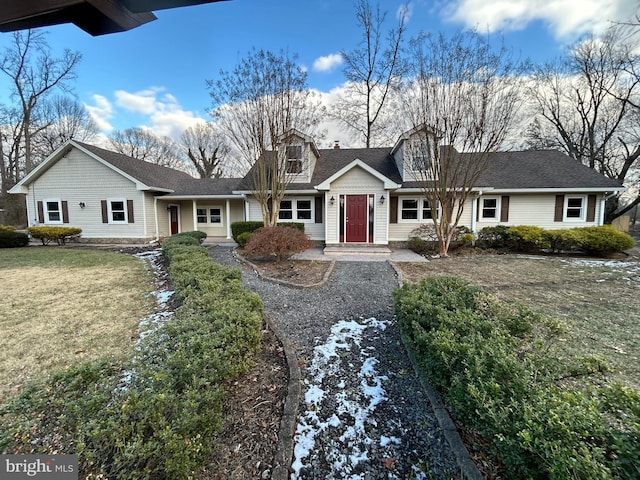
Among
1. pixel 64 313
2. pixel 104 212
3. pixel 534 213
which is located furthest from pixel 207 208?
pixel 534 213

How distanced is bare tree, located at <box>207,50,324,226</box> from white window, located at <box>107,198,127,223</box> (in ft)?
25.9

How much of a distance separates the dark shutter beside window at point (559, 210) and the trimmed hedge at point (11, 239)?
26538 millimetres

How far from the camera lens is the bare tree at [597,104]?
17.9 m

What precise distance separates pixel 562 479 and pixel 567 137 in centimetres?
2940

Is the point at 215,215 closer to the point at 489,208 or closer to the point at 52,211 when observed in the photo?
the point at 52,211

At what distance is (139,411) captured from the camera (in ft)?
5.66

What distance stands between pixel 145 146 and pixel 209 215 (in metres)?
26.1

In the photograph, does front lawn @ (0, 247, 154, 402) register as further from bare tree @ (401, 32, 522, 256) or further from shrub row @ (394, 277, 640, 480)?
bare tree @ (401, 32, 522, 256)

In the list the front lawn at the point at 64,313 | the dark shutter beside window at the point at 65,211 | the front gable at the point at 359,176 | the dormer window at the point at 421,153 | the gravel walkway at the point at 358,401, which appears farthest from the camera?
the dark shutter beside window at the point at 65,211

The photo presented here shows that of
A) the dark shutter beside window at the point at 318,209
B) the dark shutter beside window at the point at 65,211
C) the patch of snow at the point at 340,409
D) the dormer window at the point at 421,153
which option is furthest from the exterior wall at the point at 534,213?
the dark shutter beside window at the point at 65,211

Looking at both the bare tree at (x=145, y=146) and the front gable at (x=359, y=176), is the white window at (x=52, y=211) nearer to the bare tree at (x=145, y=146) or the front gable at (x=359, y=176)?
the front gable at (x=359, y=176)

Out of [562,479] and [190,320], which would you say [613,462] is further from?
[190,320]

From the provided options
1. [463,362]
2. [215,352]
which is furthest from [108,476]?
[463,362]

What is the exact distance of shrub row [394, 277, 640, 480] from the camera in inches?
53.4
